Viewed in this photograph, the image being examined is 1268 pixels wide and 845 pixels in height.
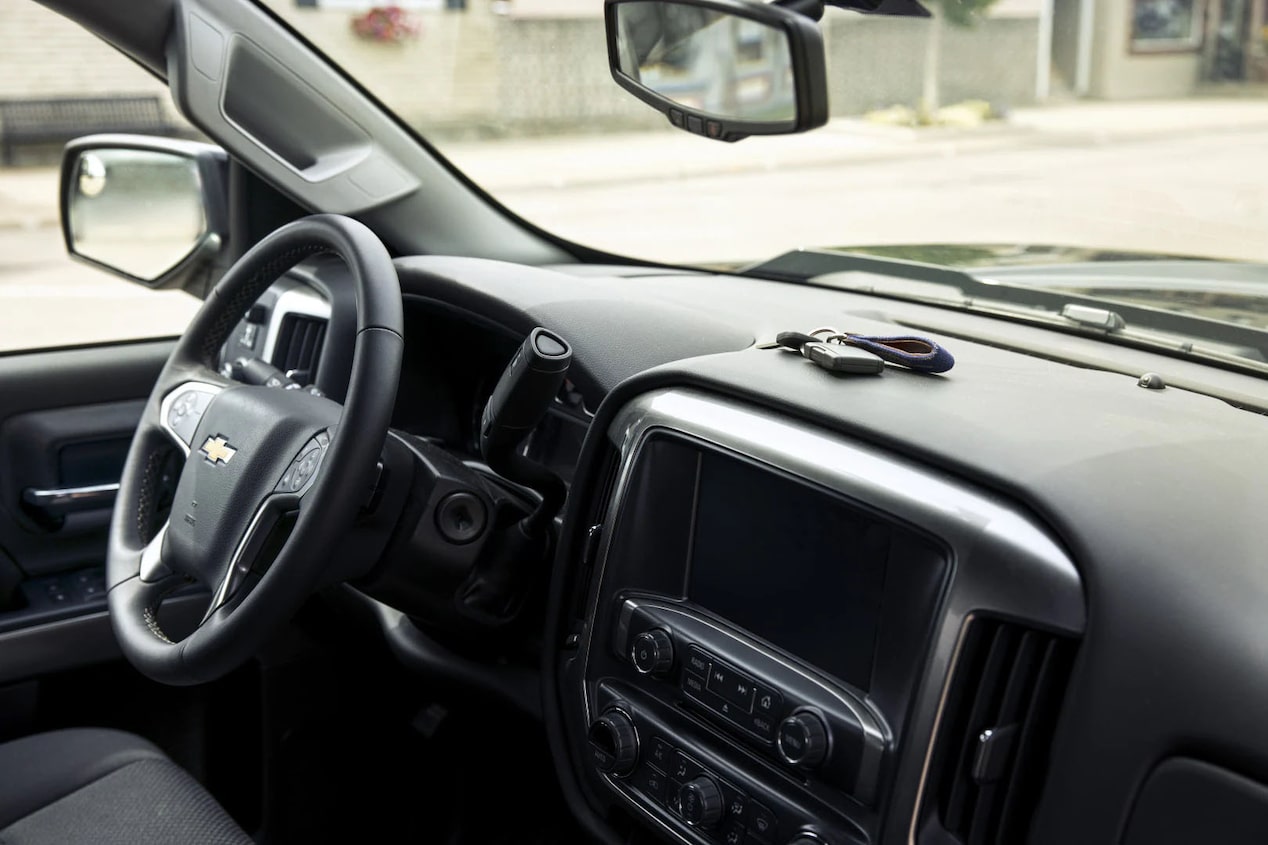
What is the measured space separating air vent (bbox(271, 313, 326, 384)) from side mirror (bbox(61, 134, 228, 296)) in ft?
1.52

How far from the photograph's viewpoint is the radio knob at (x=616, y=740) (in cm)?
148

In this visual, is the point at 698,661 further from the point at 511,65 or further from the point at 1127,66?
the point at 511,65

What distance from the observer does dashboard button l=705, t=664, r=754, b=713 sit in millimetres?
1347

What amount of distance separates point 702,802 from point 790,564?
0.94 ft

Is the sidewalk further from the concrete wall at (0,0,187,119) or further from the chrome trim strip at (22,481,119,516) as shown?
the chrome trim strip at (22,481,119,516)

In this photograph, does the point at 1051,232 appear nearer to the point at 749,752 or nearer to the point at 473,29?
the point at 749,752

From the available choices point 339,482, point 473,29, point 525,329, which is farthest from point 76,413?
point 473,29

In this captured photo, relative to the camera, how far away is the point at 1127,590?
3.43 ft

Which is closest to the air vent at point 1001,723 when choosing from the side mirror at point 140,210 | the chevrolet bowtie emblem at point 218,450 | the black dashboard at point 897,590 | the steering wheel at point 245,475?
the black dashboard at point 897,590

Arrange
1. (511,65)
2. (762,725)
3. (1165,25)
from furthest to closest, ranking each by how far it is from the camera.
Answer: (511,65) < (1165,25) < (762,725)

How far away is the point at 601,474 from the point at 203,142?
1489mm

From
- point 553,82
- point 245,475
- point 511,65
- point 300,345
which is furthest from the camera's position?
point 511,65

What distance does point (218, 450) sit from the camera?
5.29 ft

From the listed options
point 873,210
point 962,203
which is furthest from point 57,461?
point 962,203
